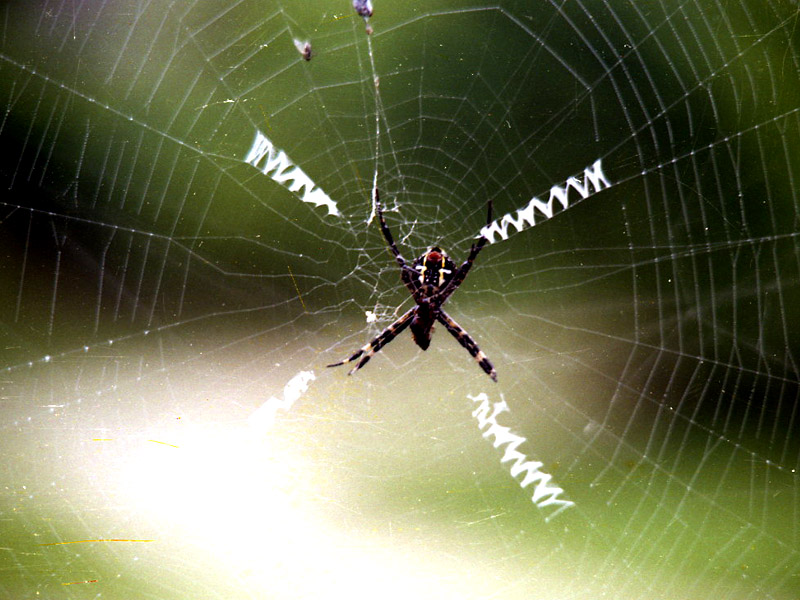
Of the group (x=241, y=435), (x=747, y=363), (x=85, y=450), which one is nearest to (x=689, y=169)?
(x=747, y=363)

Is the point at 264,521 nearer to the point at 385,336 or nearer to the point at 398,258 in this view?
the point at 385,336

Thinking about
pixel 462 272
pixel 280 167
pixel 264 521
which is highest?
pixel 280 167

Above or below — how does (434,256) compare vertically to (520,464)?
above

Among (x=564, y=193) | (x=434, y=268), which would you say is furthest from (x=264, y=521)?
(x=564, y=193)

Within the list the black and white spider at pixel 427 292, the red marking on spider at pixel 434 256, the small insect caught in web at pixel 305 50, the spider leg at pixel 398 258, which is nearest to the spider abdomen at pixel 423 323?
the black and white spider at pixel 427 292

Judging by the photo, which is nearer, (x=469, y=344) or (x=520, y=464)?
(x=469, y=344)

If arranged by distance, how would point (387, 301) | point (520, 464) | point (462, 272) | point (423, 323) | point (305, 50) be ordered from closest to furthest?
point (462, 272)
point (305, 50)
point (423, 323)
point (520, 464)
point (387, 301)
